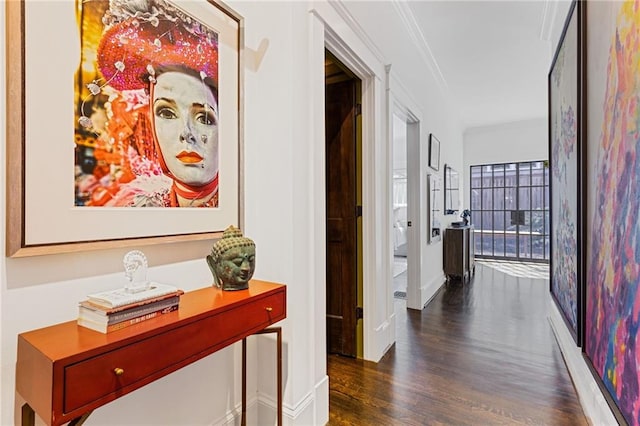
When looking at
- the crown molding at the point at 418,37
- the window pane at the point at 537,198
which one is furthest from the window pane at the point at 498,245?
the crown molding at the point at 418,37

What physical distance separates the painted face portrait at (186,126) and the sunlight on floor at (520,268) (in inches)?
239

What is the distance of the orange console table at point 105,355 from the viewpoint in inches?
30.0

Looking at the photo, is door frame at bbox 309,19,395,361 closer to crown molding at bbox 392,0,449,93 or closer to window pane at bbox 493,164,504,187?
crown molding at bbox 392,0,449,93

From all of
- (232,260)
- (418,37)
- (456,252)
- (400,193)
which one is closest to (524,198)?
(400,193)

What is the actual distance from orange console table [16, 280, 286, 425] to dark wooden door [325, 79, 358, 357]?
Answer: 5.19 ft

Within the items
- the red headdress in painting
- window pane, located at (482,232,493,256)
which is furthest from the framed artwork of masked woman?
window pane, located at (482,232,493,256)

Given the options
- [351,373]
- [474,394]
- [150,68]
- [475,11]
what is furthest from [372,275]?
[475,11]

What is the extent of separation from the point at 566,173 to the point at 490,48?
90.2 inches

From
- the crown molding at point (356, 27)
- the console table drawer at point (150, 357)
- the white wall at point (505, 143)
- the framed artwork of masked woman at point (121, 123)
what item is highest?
the white wall at point (505, 143)

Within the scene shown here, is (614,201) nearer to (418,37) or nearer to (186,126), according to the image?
(186,126)

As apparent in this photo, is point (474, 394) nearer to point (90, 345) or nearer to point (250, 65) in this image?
point (90, 345)

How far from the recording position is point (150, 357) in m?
0.92

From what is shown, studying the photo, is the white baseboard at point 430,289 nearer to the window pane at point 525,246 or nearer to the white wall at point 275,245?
the white wall at point 275,245

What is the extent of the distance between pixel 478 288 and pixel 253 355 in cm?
422
